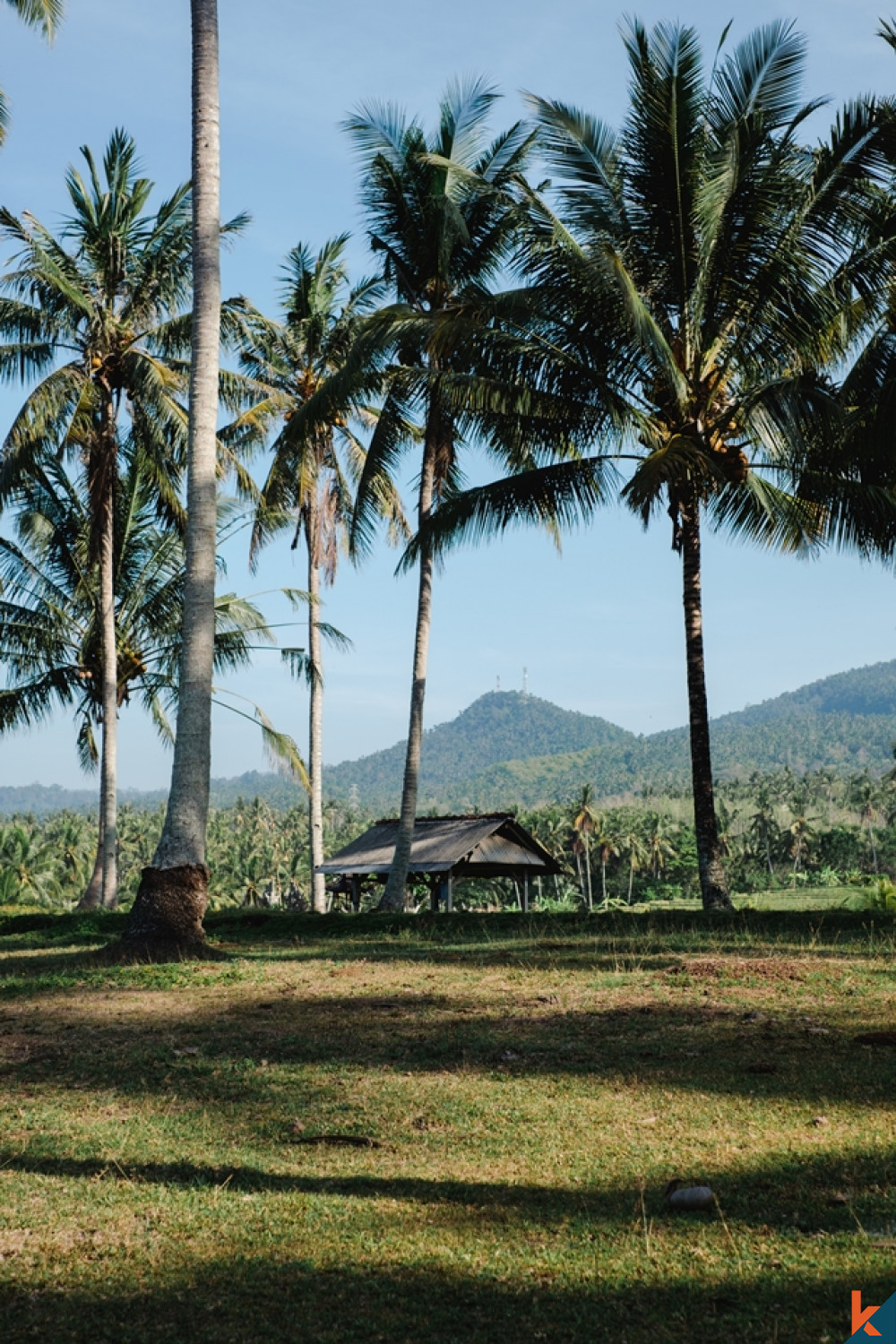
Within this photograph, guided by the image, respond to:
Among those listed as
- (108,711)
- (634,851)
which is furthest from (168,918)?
(634,851)

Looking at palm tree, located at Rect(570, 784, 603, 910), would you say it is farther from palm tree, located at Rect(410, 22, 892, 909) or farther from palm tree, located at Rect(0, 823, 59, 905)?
palm tree, located at Rect(410, 22, 892, 909)

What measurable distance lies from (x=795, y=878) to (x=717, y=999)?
92.2m

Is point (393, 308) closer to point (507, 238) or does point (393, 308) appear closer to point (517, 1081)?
point (507, 238)

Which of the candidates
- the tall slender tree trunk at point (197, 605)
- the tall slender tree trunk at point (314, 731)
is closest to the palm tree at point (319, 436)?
the tall slender tree trunk at point (314, 731)

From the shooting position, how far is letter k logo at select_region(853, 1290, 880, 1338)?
119 inches

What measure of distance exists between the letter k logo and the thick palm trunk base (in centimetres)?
838

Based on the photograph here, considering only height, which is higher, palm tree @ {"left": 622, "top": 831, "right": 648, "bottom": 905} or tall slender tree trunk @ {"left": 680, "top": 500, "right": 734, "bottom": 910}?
tall slender tree trunk @ {"left": 680, "top": 500, "right": 734, "bottom": 910}

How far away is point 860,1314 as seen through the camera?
3129 millimetres

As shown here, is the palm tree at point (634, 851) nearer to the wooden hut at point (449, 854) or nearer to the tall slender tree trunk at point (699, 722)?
the wooden hut at point (449, 854)

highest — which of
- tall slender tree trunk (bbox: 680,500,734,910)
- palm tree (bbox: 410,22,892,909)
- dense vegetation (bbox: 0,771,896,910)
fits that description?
palm tree (bbox: 410,22,892,909)

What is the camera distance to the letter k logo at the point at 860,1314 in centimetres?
302

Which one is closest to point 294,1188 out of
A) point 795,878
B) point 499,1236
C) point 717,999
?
point 499,1236

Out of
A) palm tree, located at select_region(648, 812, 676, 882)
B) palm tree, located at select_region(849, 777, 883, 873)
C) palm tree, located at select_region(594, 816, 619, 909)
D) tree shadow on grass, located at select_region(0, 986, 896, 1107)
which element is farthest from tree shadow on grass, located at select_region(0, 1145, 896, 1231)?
palm tree, located at select_region(849, 777, 883, 873)

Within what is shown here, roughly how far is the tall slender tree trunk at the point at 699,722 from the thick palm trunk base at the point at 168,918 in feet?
20.5
